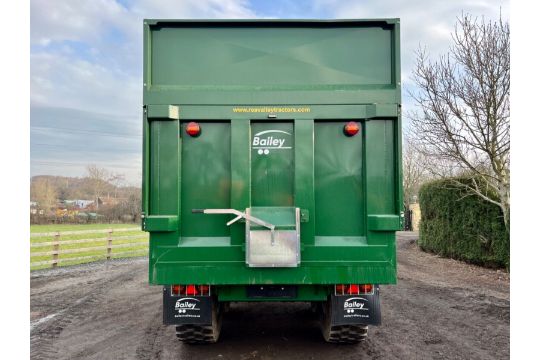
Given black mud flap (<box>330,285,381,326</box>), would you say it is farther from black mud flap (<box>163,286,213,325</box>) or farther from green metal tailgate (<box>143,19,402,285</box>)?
black mud flap (<box>163,286,213,325</box>)

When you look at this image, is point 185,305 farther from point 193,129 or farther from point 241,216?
point 193,129

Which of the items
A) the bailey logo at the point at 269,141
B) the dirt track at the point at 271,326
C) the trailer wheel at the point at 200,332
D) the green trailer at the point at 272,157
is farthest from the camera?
the dirt track at the point at 271,326

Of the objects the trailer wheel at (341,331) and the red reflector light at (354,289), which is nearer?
the red reflector light at (354,289)

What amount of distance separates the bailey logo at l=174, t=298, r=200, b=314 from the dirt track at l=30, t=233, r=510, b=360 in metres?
0.68

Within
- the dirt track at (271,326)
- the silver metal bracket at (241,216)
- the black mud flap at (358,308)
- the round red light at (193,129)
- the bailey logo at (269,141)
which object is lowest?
the dirt track at (271,326)

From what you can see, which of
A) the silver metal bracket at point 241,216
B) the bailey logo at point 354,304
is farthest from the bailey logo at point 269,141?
the bailey logo at point 354,304

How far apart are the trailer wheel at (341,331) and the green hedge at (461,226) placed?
6.58 meters

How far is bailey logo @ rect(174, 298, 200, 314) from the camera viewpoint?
377cm

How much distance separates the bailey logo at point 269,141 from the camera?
371 cm

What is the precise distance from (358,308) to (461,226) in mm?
8622

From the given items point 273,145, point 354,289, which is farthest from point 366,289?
point 273,145

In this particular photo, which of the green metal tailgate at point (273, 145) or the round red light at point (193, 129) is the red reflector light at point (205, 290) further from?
the round red light at point (193, 129)

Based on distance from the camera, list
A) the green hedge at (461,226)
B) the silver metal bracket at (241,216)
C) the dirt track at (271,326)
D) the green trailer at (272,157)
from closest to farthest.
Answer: the silver metal bracket at (241,216), the green trailer at (272,157), the dirt track at (271,326), the green hedge at (461,226)

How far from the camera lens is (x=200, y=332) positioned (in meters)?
4.16
